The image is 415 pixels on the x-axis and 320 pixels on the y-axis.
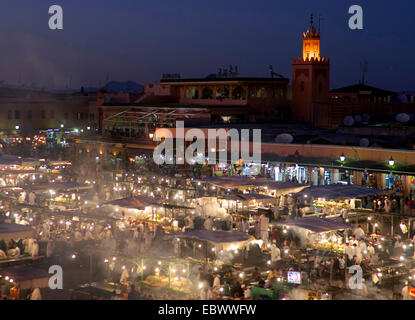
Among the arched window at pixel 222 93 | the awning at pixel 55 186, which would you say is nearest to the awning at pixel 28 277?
the awning at pixel 55 186

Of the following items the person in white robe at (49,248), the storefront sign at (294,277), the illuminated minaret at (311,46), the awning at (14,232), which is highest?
the illuminated minaret at (311,46)

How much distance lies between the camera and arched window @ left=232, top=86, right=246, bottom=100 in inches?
1747

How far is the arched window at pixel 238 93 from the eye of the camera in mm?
44375

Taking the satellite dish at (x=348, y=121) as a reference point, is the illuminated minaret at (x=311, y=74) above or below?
above

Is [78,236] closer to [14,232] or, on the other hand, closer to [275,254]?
[14,232]

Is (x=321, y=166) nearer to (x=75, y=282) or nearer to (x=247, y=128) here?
(x=247, y=128)

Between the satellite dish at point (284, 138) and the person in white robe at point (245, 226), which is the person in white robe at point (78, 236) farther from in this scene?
the satellite dish at point (284, 138)

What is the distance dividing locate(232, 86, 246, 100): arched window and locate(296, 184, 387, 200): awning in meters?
21.1

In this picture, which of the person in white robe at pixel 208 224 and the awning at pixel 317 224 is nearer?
the awning at pixel 317 224

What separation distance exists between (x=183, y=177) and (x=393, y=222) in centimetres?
1000

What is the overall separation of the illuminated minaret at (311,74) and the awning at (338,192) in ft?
62.3

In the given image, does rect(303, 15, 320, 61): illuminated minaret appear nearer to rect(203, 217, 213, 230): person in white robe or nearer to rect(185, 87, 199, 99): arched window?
rect(185, 87, 199, 99): arched window

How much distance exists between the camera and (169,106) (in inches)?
1694

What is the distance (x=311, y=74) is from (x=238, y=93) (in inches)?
203
